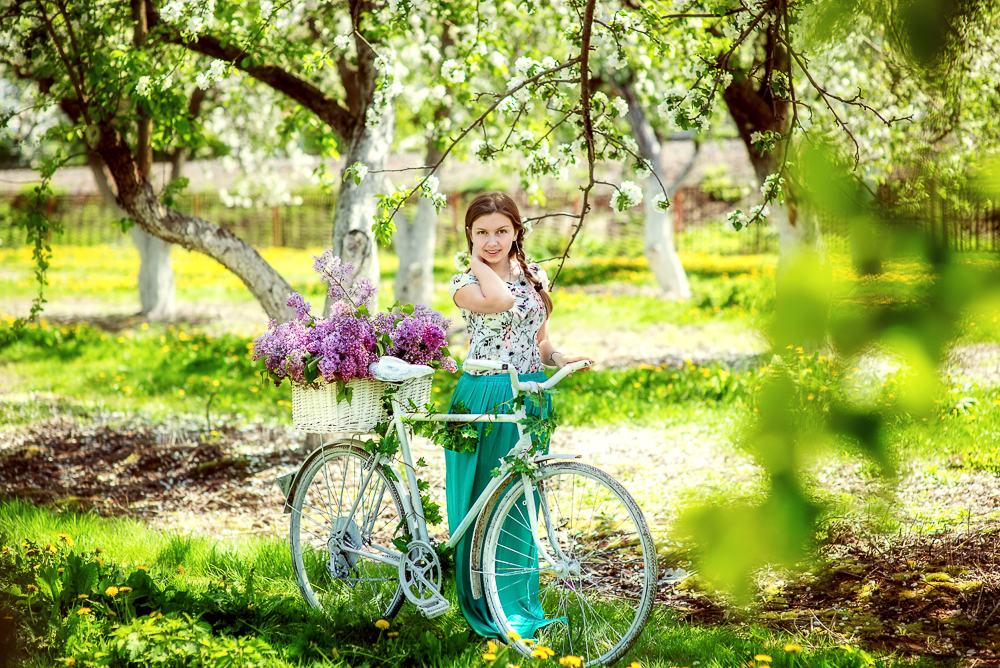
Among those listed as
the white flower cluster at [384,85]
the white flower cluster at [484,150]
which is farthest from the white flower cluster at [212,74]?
the white flower cluster at [484,150]

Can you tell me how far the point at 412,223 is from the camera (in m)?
10.6

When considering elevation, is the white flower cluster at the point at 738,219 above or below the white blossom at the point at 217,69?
below

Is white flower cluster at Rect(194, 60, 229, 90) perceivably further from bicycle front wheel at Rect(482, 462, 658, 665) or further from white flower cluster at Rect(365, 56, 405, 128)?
bicycle front wheel at Rect(482, 462, 658, 665)

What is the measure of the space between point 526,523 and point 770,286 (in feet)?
6.61

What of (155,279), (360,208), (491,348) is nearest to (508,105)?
(491,348)

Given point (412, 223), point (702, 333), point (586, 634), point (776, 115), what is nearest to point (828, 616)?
point (586, 634)

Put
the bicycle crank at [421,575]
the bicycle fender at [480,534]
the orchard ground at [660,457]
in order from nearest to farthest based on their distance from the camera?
the orchard ground at [660,457] < the bicycle fender at [480,534] < the bicycle crank at [421,575]

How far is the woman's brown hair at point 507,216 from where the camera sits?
295 cm

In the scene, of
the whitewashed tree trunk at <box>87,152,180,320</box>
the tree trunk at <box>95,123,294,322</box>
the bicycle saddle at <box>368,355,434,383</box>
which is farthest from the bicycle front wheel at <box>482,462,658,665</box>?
the whitewashed tree trunk at <box>87,152,180,320</box>

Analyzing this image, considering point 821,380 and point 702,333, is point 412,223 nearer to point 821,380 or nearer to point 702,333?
point 702,333

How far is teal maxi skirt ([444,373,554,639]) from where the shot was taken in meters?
2.90

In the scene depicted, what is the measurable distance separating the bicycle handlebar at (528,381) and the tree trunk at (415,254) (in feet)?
24.8

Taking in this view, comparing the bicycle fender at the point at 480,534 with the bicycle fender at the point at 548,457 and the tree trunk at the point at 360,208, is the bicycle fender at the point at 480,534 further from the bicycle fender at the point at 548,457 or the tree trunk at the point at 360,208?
the tree trunk at the point at 360,208

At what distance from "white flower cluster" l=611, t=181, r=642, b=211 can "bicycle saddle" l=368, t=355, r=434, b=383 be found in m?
0.97
